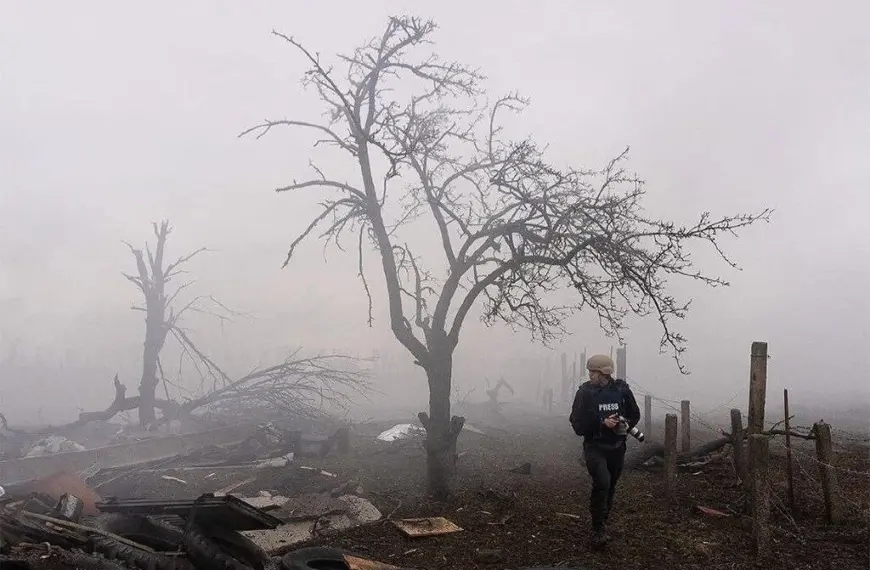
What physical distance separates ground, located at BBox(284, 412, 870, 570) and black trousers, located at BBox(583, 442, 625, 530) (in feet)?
1.25

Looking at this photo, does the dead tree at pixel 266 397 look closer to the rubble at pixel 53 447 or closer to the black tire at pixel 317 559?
the rubble at pixel 53 447

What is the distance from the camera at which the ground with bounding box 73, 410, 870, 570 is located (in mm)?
5871

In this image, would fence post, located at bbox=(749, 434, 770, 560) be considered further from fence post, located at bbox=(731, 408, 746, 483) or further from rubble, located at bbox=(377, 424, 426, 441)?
rubble, located at bbox=(377, 424, 426, 441)

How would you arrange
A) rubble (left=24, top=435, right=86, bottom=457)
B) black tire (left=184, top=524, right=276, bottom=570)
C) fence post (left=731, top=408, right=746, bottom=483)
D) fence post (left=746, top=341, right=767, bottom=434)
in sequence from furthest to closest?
rubble (left=24, top=435, right=86, bottom=457) → fence post (left=731, top=408, right=746, bottom=483) → fence post (left=746, top=341, right=767, bottom=434) → black tire (left=184, top=524, right=276, bottom=570)

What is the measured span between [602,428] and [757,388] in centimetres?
180

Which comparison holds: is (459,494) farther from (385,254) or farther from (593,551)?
(385,254)

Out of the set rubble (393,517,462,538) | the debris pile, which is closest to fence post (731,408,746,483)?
rubble (393,517,462,538)

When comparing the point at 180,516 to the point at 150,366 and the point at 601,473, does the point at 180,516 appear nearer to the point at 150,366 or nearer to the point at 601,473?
the point at 601,473

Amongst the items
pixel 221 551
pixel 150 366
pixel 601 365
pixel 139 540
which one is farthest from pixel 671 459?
pixel 150 366

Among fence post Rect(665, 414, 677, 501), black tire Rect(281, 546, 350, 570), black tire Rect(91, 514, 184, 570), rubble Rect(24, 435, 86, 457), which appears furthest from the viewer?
rubble Rect(24, 435, 86, 457)

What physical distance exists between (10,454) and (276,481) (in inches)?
300

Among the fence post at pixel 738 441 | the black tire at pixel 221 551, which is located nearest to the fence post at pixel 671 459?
the fence post at pixel 738 441

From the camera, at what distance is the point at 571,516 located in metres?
7.56

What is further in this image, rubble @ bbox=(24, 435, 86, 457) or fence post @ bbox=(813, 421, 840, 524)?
rubble @ bbox=(24, 435, 86, 457)
